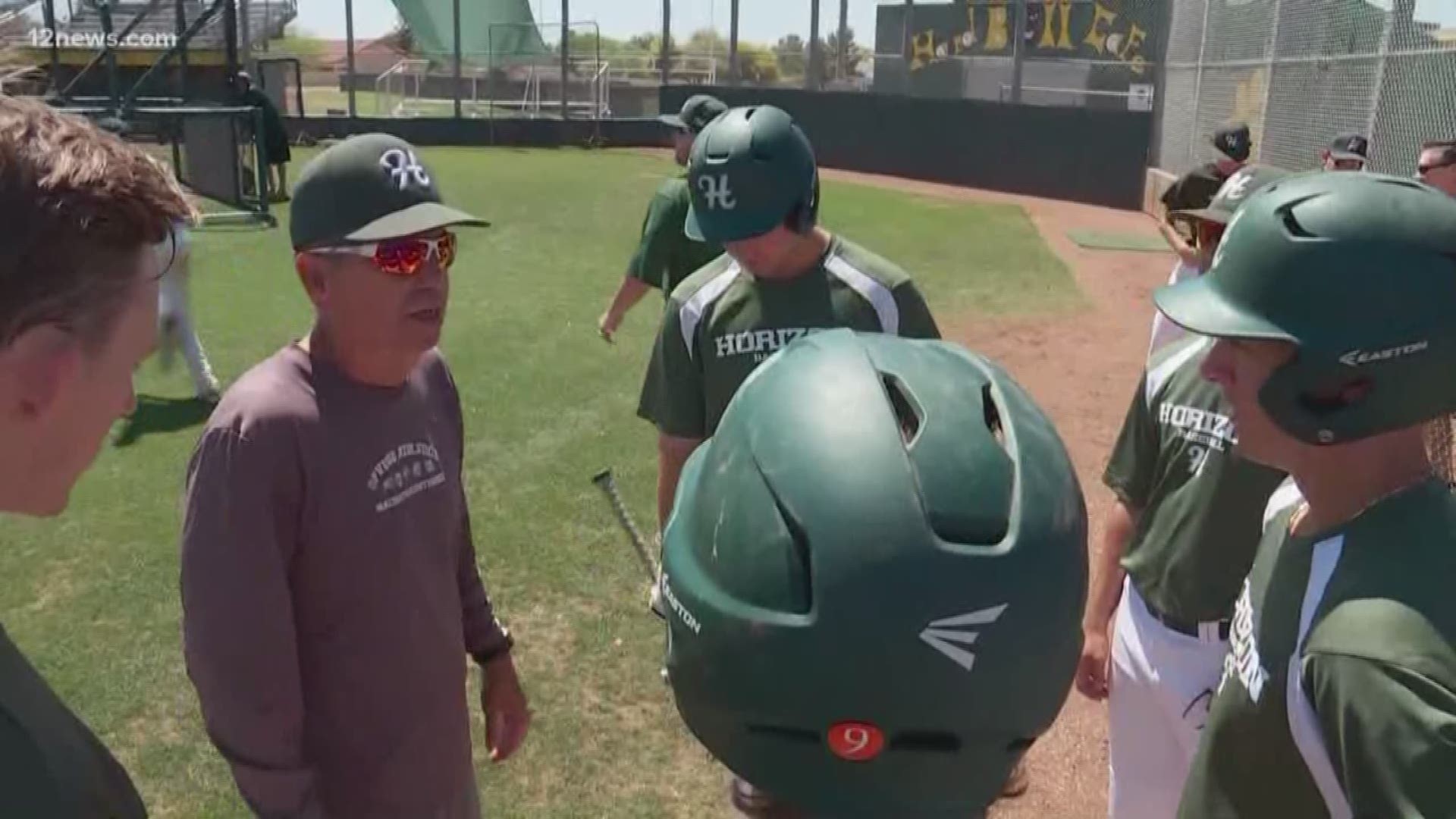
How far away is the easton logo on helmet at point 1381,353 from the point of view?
2.03 metres

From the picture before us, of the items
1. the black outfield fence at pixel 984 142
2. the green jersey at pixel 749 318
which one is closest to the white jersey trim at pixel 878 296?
the green jersey at pixel 749 318

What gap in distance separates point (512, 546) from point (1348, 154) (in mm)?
8212

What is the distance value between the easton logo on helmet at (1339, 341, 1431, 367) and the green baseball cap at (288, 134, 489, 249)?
1.94 m

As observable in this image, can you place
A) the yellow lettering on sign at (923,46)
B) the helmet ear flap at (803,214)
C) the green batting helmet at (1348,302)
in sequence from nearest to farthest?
the green batting helmet at (1348,302)
the helmet ear flap at (803,214)
the yellow lettering on sign at (923,46)

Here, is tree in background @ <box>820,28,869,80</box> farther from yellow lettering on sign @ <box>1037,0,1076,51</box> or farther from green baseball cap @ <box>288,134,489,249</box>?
green baseball cap @ <box>288,134,489,249</box>

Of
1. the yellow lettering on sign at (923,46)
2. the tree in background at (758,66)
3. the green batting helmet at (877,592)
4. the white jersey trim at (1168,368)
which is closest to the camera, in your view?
the green batting helmet at (877,592)

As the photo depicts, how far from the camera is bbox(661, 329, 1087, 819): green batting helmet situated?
1.28 m

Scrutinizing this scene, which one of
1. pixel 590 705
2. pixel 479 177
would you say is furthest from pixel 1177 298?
pixel 479 177

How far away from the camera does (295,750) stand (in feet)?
8.75

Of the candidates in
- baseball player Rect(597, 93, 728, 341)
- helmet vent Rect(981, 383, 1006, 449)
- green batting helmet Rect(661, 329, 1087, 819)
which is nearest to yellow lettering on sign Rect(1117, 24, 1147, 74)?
baseball player Rect(597, 93, 728, 341)

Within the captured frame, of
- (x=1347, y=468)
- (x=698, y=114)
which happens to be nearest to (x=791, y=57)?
(x=698, y=114)

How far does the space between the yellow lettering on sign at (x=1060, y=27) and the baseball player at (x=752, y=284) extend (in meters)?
33.2

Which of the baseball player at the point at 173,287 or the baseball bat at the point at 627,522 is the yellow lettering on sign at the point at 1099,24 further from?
the baseball player at the point at 173,287

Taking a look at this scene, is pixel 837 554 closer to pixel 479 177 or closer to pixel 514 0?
pixel 479 177
